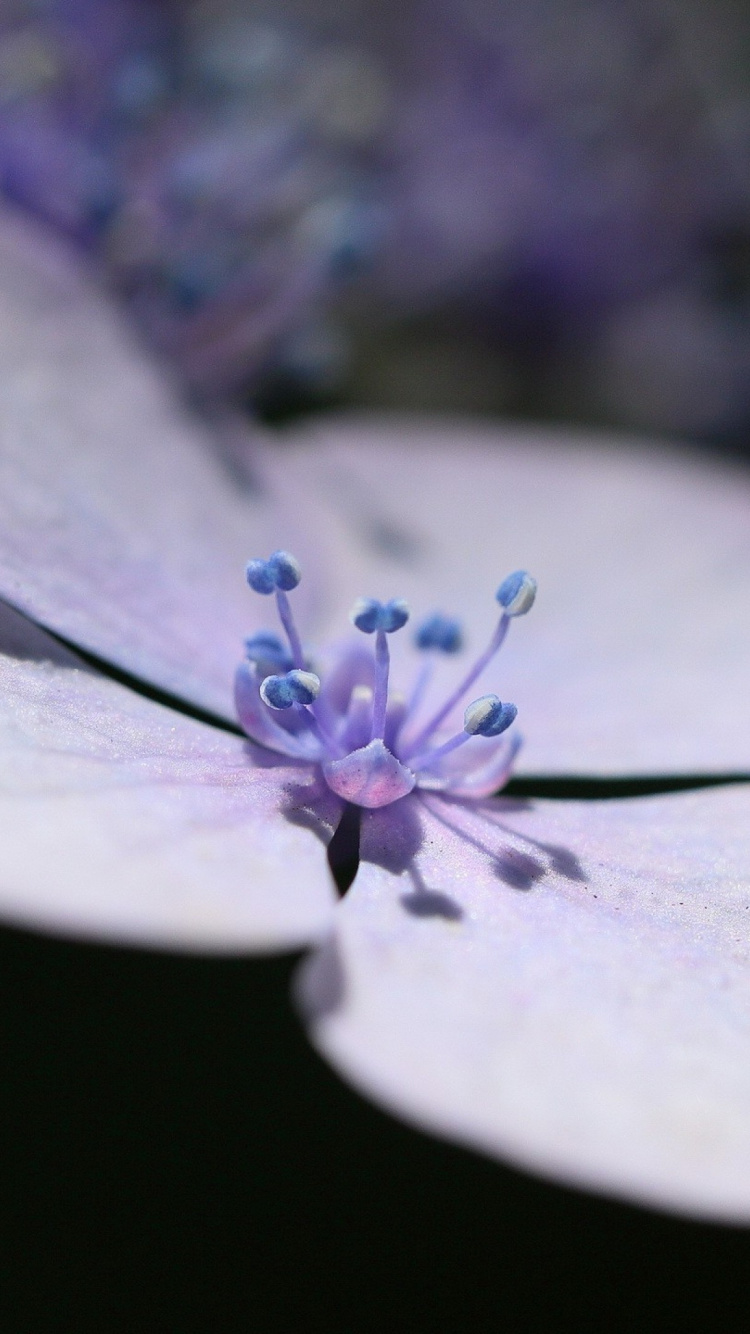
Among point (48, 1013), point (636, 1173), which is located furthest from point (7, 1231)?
point (636, 1173)

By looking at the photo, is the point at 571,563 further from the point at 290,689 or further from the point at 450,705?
the point at 290,689

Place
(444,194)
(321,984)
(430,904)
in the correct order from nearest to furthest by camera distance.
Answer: (321,984) → (430,904) → (444,194)

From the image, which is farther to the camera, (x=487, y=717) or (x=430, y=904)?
(x=487, y=717)

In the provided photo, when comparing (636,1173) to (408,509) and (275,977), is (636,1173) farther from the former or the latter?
(408,509)

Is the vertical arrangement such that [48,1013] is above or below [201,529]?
below

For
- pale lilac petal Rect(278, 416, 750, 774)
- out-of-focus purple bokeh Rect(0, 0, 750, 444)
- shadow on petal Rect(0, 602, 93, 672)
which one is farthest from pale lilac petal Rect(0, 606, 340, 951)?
out-of-focus purple bokeh Rect(0, 0, 750, 444)

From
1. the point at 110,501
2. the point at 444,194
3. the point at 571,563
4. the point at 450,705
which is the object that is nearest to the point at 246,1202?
the point at 450,705
